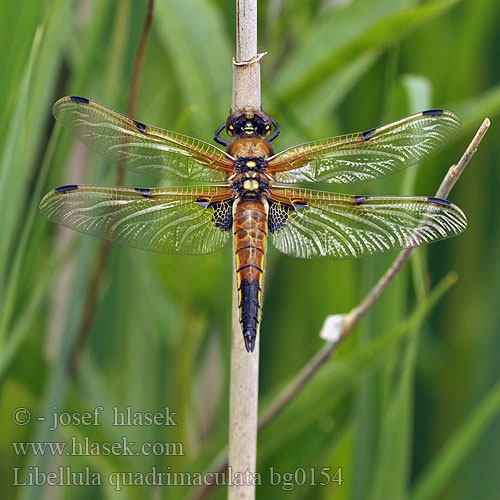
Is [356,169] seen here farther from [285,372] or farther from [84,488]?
[84,488]

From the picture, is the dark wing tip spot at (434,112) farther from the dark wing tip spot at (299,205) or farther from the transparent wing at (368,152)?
the dark wing tip spot at (299,205)

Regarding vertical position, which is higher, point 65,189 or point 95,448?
point 65,189

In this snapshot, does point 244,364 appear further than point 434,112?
No

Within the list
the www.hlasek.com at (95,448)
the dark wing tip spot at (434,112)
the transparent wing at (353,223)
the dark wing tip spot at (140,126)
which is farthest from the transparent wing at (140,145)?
the www.hlasek.com at (95,448)

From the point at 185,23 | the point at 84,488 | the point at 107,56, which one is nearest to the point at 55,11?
the point at 185,23

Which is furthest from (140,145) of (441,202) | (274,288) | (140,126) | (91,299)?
(274,288)

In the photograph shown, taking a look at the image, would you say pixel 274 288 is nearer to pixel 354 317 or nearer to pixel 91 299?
pixel 91 299

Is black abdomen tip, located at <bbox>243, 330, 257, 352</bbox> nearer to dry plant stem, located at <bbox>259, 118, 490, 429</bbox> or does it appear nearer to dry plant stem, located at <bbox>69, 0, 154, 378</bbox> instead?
dry plant stem, located at <bbox>259, 118, 490, 429</bbox>
